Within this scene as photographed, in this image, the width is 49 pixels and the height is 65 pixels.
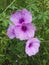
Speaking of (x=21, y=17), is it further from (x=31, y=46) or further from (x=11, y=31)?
(x=31, y=46)

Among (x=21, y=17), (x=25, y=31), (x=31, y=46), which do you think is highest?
(x=21, y=17)

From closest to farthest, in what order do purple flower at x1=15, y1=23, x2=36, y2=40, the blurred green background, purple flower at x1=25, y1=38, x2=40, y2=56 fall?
purple flower at x1=15, y1=23, x2=36, y2=40, purple flower at x1=25, y1=38, x2=40, y2=56, the blurred green background

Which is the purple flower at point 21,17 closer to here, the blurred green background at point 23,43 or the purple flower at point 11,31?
the purple flower at point 11,31

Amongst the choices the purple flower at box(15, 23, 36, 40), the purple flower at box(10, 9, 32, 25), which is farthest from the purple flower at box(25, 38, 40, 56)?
the purple flower at box(10, 9, 32, 25)

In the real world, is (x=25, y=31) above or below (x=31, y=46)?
above

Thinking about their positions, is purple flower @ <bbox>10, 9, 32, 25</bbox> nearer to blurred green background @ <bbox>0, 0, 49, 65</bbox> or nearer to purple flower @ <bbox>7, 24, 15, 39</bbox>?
purple flower @ <bbox>7, 24, 15, 39</bbox>

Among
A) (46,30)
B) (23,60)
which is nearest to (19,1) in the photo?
(46,30)

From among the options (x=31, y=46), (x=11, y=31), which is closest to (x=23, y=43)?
(x=31, y=46)
